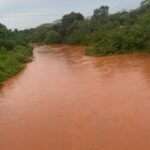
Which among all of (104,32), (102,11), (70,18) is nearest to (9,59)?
(104,32)

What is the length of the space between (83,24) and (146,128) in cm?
2743

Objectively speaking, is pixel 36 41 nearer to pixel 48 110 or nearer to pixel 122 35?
pixel 122 35

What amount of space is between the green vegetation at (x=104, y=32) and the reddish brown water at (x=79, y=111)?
499cm

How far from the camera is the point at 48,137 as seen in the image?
797 cm

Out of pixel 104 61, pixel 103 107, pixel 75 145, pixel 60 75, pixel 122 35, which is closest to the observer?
pixel 75 145

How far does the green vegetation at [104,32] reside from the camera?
20938mm

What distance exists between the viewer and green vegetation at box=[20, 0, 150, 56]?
68.7 ft

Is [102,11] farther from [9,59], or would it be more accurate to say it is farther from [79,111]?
[79,111]

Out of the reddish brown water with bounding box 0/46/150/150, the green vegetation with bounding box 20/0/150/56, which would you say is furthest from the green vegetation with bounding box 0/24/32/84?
the green vegetation with bounding box 20/0/150/56

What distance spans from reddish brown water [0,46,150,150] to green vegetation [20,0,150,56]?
197 inches

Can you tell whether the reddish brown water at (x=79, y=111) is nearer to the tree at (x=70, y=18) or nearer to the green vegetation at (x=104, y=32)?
the green vegetation at (x=104, y=32)

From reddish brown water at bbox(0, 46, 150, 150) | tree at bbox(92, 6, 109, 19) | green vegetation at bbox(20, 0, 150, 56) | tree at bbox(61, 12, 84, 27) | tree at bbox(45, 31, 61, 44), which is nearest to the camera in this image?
reddish brown water at bbox(0, 46, 150, 150)

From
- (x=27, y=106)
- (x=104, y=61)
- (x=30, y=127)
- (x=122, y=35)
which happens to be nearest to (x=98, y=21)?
(x=122, y=35)

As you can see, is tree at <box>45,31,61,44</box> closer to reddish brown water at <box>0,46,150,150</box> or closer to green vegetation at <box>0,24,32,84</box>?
green vegetation at <box>0,24,32,84</box>
